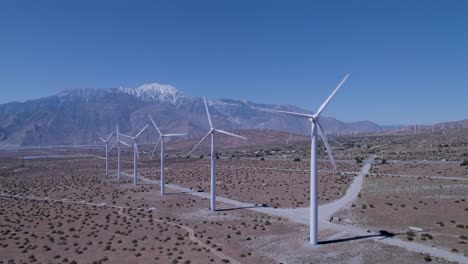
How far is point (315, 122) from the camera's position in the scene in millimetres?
35031

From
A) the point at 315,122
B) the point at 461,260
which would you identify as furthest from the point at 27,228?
the point at 461,260

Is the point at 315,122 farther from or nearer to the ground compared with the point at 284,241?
farther from the ground

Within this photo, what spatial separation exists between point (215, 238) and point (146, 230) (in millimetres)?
8387

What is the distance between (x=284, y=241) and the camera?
117ft

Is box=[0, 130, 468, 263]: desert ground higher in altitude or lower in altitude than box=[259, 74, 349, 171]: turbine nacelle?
lower

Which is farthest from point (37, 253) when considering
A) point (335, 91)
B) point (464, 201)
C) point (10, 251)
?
point (464, 201)

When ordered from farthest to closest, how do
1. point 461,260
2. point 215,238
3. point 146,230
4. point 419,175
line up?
point 419,175 < point 146,230 < point 215,238 < point 461,260

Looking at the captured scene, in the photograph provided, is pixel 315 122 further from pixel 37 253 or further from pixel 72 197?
pixel 72 197

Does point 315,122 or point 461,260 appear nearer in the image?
point 461,260

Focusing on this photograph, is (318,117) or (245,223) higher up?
(318,117)

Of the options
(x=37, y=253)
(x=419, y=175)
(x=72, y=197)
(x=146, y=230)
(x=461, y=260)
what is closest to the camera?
(x=461, y=260)

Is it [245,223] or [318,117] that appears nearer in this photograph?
[318,117]

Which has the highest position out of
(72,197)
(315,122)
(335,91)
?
(335,91)

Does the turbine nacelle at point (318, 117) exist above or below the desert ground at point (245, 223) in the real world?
above
